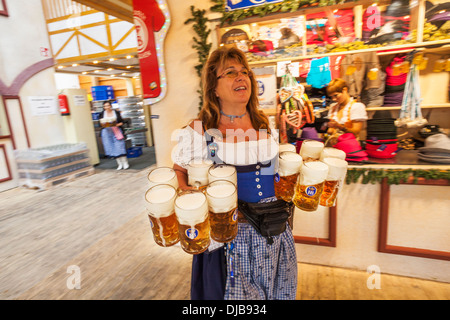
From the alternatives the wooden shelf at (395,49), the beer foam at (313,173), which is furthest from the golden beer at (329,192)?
the wooden shelf at (395,49)

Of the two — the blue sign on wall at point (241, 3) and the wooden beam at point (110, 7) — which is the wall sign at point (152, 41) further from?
the wooden beam at point (110, 7)

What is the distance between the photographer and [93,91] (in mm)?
8867

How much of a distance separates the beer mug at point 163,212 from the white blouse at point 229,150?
0.30 m

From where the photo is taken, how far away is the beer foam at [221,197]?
0.89m

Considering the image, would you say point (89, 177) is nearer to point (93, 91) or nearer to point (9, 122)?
point (9, 122)

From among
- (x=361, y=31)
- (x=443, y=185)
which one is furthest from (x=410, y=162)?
(x=361, y=31)

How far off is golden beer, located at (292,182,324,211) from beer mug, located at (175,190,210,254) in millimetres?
445

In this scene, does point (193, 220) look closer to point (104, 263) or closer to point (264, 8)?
point (264, 8)

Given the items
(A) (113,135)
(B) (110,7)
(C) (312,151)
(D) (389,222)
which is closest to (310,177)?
(C) (312,151)

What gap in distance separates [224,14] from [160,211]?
200 centimetres

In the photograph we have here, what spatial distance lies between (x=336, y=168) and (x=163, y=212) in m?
0.74

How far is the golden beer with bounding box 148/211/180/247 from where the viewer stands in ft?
3.01

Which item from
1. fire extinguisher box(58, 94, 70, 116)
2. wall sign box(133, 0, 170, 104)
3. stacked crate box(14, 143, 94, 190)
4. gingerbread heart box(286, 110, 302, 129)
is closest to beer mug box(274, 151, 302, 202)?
gingerbread heart box(286, 110, 302, 129)

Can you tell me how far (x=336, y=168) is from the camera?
109 centimetres
